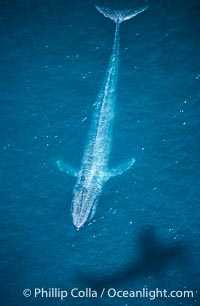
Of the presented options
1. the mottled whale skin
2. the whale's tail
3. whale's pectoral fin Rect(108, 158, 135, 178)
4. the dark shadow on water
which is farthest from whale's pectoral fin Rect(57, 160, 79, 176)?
the whale's tail

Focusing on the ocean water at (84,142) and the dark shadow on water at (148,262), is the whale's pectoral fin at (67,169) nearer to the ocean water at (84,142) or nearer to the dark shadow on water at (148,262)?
the ocean water at (84,142)

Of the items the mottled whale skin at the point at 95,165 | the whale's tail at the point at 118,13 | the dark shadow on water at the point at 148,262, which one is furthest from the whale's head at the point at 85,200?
the whale's tail at the point at 118,13

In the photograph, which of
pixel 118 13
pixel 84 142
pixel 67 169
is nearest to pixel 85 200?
pixel 67 169

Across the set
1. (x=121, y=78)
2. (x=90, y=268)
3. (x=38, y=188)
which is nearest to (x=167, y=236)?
(x=90, y=268)

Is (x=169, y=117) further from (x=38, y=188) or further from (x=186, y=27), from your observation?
(x=38, y=188)

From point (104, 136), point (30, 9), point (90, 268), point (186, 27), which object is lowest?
point (90, 268)

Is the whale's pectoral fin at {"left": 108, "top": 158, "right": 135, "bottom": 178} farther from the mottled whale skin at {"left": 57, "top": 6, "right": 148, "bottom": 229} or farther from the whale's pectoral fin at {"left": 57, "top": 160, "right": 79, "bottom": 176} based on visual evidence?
the whale's pectoral fin at {"left": 57, "top": 160, "right": 79, "bottom": 176}

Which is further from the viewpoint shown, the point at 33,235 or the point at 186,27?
the point at 33,235
